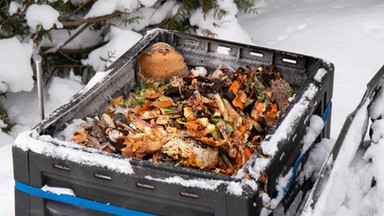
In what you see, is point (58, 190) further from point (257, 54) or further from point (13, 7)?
point (13, 7)

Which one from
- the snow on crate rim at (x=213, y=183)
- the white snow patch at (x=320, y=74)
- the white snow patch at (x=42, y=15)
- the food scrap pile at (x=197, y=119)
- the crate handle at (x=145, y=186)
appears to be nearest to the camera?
the snow on crate rim at (x=213, y=183)

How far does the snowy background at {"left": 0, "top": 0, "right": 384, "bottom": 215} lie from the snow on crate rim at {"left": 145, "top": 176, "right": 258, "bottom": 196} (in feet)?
5.43

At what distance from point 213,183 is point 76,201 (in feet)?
1.99

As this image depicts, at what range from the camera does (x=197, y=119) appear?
11.5 feet

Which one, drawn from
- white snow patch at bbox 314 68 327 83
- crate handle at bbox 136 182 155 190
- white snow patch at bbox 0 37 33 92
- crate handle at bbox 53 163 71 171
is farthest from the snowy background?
crate handle at bbox 136 182 155 190

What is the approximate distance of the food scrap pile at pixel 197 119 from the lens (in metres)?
3.29

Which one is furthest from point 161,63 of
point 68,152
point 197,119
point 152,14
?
point 152,14

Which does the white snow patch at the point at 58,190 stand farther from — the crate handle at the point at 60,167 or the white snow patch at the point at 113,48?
the white snow patch at the point at 113,48

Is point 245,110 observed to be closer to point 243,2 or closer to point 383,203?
point 383,203

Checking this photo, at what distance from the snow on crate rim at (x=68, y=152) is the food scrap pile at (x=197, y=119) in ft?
0.96

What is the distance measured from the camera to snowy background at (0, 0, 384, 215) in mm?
4906

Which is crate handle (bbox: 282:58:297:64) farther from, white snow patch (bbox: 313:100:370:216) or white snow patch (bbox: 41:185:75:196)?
white snow patch (bbox: 41:185:75:196)

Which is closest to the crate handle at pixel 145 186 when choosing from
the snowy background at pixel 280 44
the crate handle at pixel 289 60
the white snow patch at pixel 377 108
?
the white snow patch at pixel 377 108

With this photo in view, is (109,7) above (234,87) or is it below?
below
